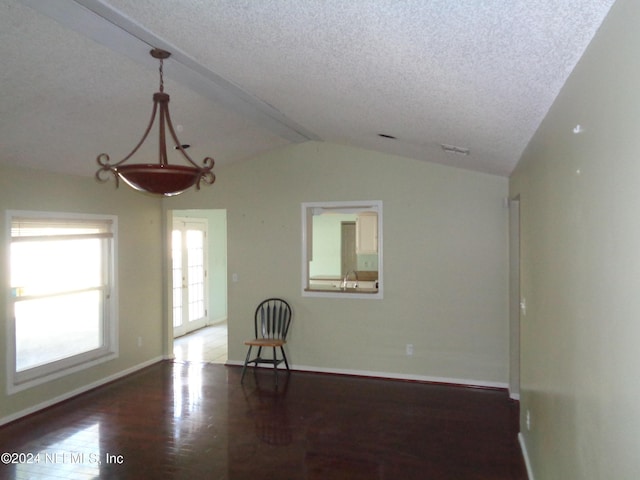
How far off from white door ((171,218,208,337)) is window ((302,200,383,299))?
2.02m

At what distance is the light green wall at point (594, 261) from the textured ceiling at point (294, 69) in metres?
0.17

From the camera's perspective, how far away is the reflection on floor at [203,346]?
640 centimetres

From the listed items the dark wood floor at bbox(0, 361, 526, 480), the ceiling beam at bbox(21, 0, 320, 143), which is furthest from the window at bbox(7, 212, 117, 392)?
the ceiling beam at bbox(21, 0, 320, 143)

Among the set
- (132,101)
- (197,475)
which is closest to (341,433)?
(197,475)

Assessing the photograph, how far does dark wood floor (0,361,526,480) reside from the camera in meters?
3.33

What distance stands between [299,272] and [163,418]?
229cm

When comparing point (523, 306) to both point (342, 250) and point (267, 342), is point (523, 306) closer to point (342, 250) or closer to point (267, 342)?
point (267, 342)

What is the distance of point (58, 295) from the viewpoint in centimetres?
481

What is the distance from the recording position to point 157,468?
3342 millimetres

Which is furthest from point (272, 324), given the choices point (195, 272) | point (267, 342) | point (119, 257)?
point (195, 272)

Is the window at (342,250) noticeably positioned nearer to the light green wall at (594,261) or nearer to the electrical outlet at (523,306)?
the electrical outlet at (523,306)

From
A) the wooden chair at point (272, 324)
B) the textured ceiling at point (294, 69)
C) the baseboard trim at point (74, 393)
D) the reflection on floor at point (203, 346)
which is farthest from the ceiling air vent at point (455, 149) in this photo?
the baseboard trim at point (74, 393)

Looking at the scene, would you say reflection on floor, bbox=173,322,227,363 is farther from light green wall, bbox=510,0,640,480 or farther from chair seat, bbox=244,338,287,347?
light green wall, bbox=510,0,640,480

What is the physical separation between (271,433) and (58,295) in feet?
8.83
